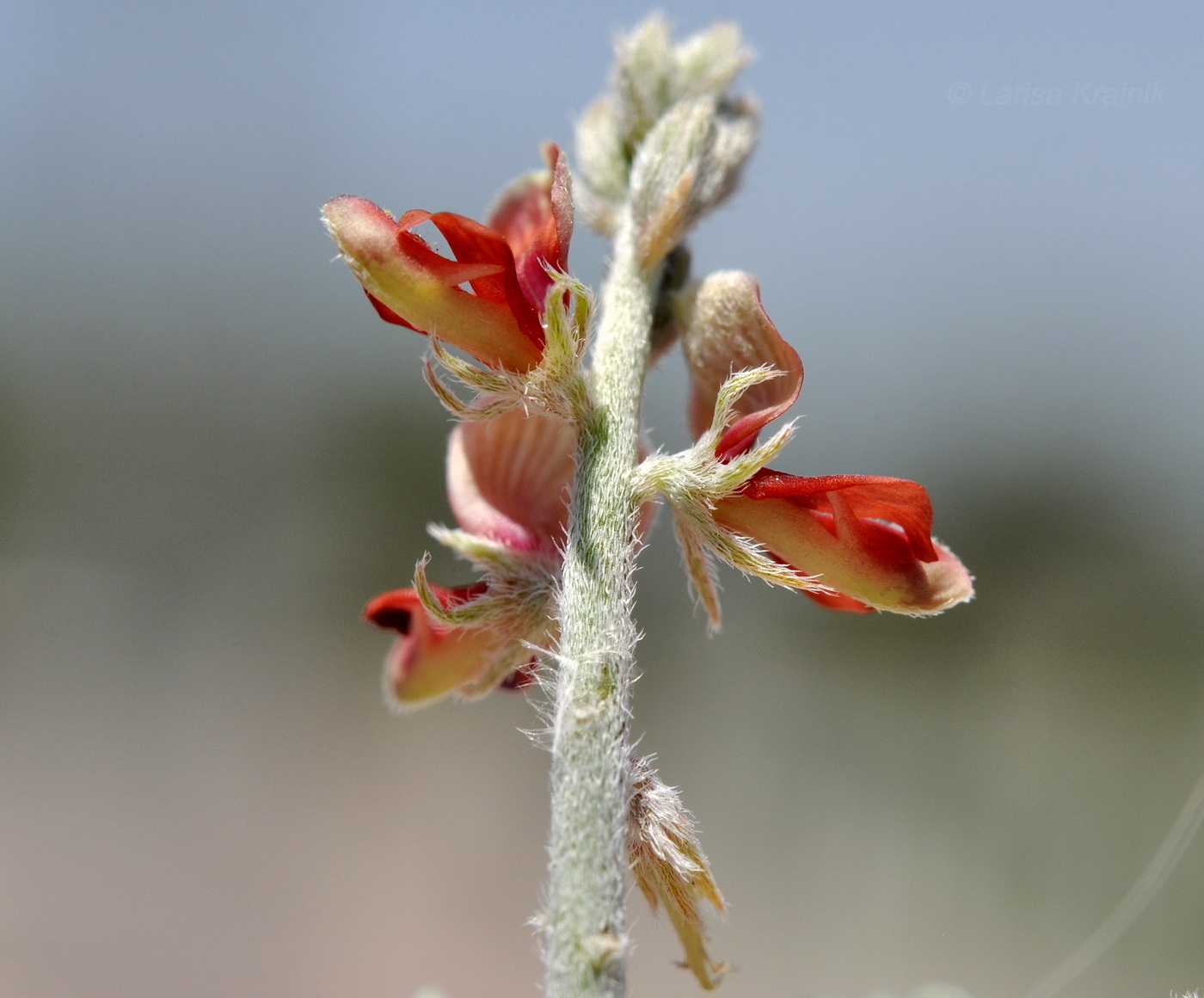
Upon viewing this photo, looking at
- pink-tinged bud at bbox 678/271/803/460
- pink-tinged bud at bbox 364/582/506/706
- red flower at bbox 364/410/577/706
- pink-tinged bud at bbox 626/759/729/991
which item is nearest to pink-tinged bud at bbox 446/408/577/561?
red flower at bbox 364/410/577/706

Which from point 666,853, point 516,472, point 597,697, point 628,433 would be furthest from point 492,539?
point 666,853

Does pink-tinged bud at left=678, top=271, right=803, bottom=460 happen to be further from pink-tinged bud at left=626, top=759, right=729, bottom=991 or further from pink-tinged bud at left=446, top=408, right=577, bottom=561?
pink-tinged bud at left=626, top=759, right=729, bottom=991

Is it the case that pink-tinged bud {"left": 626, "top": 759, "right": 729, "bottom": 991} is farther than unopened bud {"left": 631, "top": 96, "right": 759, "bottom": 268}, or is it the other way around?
unopened bud {"left": 631, "top": 96, "right": 759, "bottom": 268}

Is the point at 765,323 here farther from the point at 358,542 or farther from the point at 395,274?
the point at 358,542

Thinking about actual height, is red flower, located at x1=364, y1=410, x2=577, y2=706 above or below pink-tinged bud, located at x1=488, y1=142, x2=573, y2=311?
below

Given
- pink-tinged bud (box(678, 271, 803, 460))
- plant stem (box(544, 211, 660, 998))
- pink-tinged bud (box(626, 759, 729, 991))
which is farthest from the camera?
pink-tinged bud (box(678, 271, 803, 460))

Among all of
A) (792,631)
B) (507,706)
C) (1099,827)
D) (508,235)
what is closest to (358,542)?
(507,706)

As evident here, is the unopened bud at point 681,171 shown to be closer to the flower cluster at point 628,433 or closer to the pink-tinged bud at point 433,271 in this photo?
the flower cluster at point 628,433

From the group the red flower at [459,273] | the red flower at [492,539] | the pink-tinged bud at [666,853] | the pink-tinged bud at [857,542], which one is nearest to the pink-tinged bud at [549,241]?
the red flower at [459,273]
